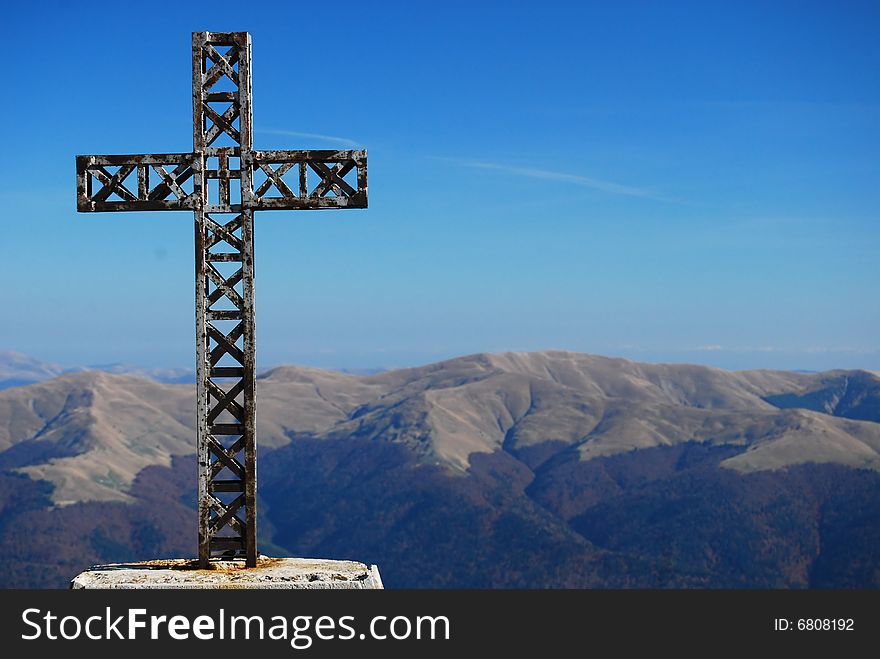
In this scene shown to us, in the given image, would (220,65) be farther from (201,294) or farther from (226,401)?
(226,401)

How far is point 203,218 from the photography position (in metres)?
15.9

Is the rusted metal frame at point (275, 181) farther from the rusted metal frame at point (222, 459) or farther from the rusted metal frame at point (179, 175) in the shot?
the rusted metal frame at point (222, 459)

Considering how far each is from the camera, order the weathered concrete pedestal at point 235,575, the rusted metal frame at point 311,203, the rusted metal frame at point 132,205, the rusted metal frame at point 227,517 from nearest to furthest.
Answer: the weathered concrete pedestal at point 235,575, the rusted metal frame at point 311,203, the rusted metal frame at point 132,205, the rusted metal frame at point 227,517

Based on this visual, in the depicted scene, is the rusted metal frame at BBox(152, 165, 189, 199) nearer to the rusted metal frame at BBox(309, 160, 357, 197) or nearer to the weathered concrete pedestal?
the rusted metal frame at BBox(309, 160, 357, 197)

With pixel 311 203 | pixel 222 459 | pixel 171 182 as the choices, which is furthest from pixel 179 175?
pixel 222 459

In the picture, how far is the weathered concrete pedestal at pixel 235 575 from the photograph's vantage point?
48.2ft

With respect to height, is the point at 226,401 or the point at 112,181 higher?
the point at 112,181

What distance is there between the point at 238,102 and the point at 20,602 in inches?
306

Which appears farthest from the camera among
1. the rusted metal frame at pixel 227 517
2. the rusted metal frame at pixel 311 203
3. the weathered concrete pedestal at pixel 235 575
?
the rusted metal frame at pixel 227 517

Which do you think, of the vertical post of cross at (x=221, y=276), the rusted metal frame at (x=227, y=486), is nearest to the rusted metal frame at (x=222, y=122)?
the vertical post of cross at (x=221, y=276)

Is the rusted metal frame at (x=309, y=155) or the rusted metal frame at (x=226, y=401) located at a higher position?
the rusted metal frame at (x=309, y=155)

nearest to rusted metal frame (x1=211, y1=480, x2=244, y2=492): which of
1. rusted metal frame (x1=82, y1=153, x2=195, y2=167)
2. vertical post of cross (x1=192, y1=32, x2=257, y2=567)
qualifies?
vertical post of cross (x1=192, y1=32, x2=257, y2=567)

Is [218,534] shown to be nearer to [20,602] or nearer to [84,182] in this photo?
[20,602]

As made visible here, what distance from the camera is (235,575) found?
15.4 metres
